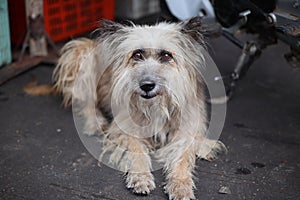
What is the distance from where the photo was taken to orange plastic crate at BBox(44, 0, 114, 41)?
16.4 ft

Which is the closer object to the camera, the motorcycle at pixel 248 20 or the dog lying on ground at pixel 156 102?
the dog lying on ground at pixel 156 102

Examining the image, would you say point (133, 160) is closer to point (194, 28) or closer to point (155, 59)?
point (155, 59)

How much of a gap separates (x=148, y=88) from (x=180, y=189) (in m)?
0.63

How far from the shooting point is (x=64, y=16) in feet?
17.0

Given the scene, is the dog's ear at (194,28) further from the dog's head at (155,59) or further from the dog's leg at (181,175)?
the dog's leg at (181,175)

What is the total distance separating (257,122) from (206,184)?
3.54 feet

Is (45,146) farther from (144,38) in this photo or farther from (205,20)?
(205,20)

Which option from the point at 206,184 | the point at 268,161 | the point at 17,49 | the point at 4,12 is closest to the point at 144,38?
the point at 206,184

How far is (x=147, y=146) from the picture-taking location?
3.17 metres

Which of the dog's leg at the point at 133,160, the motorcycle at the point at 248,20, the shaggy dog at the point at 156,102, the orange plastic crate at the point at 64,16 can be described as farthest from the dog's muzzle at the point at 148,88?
the orange plastic crate at the point at 64,16

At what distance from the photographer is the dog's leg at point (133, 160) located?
279cm

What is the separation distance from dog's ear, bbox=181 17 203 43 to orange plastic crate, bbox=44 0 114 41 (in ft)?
6.80

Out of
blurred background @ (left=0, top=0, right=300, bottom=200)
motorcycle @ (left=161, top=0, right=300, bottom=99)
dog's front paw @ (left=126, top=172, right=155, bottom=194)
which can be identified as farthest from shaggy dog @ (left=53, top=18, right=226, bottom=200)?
motorcycle @ (left=161, top=0, right=300, bottom=99)

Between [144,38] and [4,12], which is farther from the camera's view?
[4,12]
